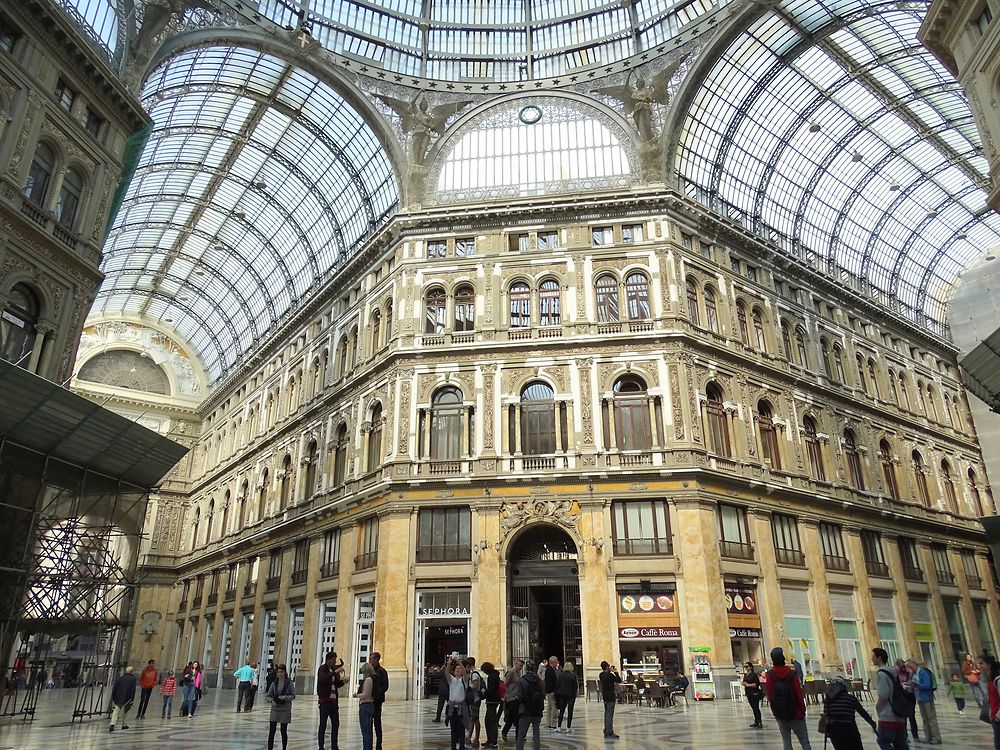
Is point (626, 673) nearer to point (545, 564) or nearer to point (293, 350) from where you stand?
point (545, 564)

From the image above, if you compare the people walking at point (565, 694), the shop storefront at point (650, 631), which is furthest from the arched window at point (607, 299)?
the people walking at point (565, 694)

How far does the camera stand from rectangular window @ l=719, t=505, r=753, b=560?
3167 centimetres

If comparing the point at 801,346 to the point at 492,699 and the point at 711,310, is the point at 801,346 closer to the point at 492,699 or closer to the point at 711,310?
the point at 711,310

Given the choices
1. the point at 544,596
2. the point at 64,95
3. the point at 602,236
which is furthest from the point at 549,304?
the point at 64,95

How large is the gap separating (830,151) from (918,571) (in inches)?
1047

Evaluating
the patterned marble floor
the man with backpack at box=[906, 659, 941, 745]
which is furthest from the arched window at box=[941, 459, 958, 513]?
the man with backpack at box=[906, 659, 941, 745]

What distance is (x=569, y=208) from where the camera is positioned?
36.4 metres

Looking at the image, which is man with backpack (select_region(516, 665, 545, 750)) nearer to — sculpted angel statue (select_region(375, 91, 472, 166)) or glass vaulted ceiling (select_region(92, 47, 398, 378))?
sculpted angel statue (select_region(375, 91, 472, 166))

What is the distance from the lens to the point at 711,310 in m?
36.9

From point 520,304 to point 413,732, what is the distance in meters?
22.0

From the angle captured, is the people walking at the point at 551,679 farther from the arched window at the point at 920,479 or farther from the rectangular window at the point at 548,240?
the arched window at the point at 920,479

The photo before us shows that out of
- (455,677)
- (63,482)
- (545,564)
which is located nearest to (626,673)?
(545,564)

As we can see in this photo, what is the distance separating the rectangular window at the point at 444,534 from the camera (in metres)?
31.7

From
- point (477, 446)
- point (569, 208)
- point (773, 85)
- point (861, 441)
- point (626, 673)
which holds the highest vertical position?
point (773, 85)
